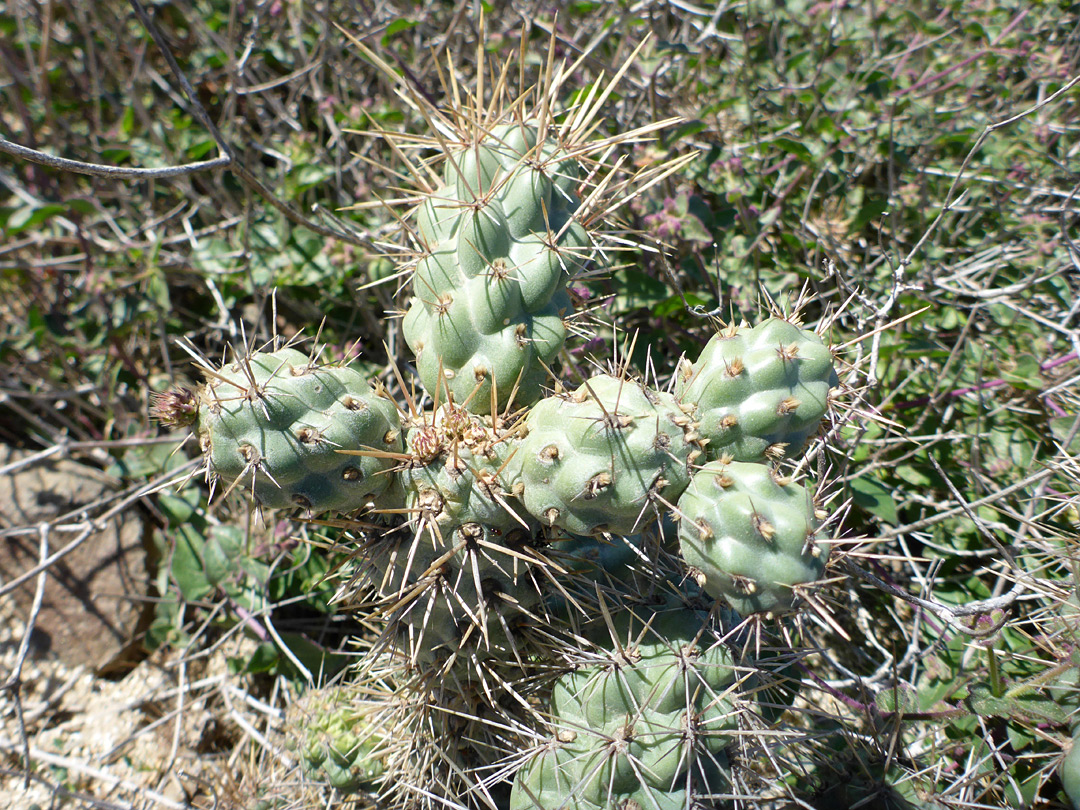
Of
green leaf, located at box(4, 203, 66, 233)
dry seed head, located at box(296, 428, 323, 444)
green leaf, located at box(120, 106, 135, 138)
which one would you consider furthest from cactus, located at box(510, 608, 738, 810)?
green leaf, located at box(120, 106, 135, 138)

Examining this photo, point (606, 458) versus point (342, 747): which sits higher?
point (606, 458)

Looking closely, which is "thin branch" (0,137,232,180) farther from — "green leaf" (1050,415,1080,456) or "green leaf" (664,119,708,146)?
"green leaf" (1050,415,1080,456)

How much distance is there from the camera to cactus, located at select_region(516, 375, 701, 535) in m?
1.16

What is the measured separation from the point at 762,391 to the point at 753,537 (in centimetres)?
28

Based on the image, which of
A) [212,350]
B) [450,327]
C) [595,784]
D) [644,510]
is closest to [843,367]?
[644,510]

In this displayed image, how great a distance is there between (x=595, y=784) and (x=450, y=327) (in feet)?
3.12

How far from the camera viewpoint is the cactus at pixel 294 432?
1.17 metres

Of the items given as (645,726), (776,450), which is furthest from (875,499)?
(645,726)

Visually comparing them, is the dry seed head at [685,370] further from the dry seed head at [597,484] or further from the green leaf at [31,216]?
the green leaf at [31,216]

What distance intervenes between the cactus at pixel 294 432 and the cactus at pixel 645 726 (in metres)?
0.61

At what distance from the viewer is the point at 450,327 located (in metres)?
1.42

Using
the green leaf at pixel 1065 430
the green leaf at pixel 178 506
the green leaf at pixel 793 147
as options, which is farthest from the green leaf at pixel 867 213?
the green leaf at pixel 178 506

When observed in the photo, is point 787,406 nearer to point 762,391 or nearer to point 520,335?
point 762,391

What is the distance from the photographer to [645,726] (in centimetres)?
134
